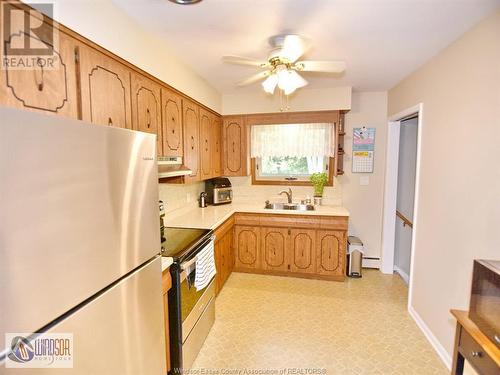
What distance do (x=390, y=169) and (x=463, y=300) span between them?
1868mm

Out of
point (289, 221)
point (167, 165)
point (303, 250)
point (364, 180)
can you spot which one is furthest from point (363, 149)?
point (167, 165)

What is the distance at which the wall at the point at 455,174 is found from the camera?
1552 mm

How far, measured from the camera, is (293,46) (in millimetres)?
1796

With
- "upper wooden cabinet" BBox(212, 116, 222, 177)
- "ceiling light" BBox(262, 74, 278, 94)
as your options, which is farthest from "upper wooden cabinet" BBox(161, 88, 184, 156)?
"upper wooden cabinet" BBox(212, 116, 222, 177)

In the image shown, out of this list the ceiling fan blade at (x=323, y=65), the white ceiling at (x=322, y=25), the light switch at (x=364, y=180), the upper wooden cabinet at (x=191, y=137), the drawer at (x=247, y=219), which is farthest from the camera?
the light switch at (x=364, y=180)

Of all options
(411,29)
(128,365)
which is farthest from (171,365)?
(411,29)

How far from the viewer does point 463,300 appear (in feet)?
5.78

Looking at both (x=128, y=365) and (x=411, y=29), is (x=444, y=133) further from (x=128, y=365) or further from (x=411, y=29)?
(x=128, y=365)

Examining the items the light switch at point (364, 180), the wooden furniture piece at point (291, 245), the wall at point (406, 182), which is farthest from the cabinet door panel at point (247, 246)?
the wall at point (406, 182)

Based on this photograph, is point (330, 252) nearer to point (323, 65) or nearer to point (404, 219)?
point (404, 219)

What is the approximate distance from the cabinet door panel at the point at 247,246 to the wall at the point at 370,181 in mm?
1405

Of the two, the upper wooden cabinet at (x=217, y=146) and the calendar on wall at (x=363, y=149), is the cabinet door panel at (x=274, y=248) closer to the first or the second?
the upper wooden cabinet at (x=217, y=146)

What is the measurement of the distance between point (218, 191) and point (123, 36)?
7.45ft

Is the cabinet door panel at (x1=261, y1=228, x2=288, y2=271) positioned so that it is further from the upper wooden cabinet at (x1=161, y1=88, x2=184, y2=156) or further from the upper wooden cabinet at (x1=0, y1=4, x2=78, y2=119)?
the upper wooden cabinet at (x1=0, y1=4, x2=78, y2=119)
